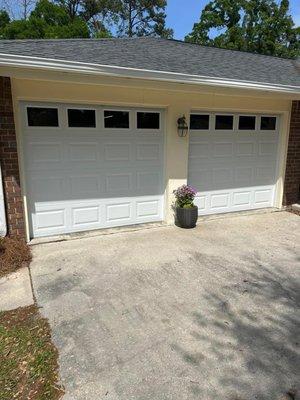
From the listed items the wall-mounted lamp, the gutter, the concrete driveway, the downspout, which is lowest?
the concrete driveway

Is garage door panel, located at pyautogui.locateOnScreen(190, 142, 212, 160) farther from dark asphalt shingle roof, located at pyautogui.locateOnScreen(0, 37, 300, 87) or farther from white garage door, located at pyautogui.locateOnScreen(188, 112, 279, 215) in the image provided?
dark asphalt shingle roof, located at pyautogui.locateOnScreen(0, 37, 300, 87)

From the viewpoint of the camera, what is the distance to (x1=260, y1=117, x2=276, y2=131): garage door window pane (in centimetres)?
740

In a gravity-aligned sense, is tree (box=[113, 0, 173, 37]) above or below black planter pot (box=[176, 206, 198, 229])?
above

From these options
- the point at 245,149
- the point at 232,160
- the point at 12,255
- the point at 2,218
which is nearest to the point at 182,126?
the point at 232,160

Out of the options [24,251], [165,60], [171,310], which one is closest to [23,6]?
Answer: [165,60]

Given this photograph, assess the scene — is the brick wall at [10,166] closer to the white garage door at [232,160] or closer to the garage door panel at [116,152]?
the garage door panel at [116,152]

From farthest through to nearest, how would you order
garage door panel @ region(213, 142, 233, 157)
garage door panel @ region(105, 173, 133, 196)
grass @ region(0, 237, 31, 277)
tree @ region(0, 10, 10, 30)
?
tree @ region(0, 10, 10, 30), garage door panel @ region(213, 142, 233, 157), garage door panel @ region(105, 173, 133, 196), grass @ region(0, 237, 31, 277)

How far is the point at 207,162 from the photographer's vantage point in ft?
23.0

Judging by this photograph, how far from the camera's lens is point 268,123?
7.46 meters

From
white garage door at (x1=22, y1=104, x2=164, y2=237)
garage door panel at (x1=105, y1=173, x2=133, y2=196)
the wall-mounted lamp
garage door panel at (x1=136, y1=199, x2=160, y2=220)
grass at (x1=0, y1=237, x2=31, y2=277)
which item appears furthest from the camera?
garage door panel at (x1=136, y1=199, x2=160, y2=220)

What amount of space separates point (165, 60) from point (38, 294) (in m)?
4.45

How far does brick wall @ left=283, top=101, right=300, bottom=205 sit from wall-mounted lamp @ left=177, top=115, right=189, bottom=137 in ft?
9.15

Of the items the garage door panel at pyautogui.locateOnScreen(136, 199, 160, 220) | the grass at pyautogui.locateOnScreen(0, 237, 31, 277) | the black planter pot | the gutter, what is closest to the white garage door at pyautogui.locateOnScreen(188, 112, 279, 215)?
the black planter pot

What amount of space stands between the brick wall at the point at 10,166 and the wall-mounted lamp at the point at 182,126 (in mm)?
2946
